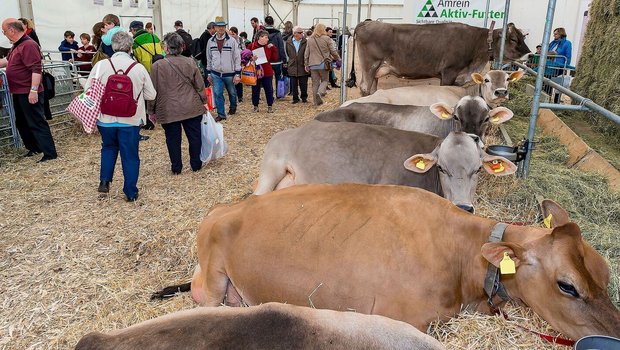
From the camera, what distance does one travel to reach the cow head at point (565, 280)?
7.36 feet

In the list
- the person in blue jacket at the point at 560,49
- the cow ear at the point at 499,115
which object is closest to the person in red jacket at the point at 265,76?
the person in blue jacket at the point at 560,49

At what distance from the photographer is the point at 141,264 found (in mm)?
4219

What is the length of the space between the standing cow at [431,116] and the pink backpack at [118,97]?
2097 mm

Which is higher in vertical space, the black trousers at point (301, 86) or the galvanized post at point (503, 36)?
the galvanized post at point (503, 36)

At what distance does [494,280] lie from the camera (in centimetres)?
254

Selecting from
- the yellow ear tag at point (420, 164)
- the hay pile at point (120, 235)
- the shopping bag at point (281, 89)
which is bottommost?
the hay pile at point (120, 235)

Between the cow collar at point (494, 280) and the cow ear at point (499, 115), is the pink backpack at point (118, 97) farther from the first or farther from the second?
the cow collar at point (494, 280)

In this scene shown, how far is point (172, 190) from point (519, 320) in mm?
4401

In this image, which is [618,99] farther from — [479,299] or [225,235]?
[225,235]

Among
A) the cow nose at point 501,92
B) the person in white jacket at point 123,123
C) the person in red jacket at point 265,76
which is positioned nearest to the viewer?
the person in white jacket at point 123,123

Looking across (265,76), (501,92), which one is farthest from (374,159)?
(265,76)

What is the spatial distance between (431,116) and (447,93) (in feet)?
5.91

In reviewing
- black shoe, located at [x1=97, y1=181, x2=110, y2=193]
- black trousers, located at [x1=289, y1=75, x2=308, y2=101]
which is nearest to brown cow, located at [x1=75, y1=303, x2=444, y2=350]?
black shoe, located at [x1=97, y1=181, x2=110, y2=193]

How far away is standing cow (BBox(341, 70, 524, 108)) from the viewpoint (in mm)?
6965
